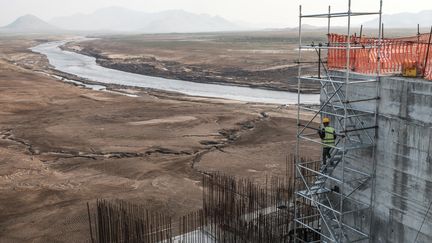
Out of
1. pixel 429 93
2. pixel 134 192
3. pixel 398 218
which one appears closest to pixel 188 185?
pixel 134 192

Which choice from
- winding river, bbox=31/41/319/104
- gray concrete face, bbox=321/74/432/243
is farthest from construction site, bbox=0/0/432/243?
winding river, bbox=31/41/319/104

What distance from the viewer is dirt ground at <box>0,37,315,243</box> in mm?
19719

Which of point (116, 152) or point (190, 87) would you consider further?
point (190, 87)

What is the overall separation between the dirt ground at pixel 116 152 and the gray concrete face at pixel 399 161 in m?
9.50

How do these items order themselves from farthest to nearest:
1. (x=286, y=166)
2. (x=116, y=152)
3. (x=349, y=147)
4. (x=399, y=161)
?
Answer: (x=116, y=152)
(x=286, y=166)
(x=349, y=147)
(x=399, y=161)

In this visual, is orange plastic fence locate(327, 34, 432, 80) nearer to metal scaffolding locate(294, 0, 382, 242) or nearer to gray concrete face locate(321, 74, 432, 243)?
metal scaffolding locate(294, 0, 382, 242)

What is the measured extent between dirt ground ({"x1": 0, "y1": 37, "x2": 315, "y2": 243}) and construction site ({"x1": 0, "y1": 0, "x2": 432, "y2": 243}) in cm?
13

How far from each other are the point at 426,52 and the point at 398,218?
13.5 feet

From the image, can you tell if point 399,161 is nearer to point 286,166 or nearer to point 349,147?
point 349,147

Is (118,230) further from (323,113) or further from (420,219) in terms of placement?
(420,219)

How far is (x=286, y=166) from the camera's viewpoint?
24.6 m

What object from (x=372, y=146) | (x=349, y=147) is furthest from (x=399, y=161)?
(x=349, y=147)

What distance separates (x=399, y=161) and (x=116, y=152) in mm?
19269

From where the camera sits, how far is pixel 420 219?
1044 cm
